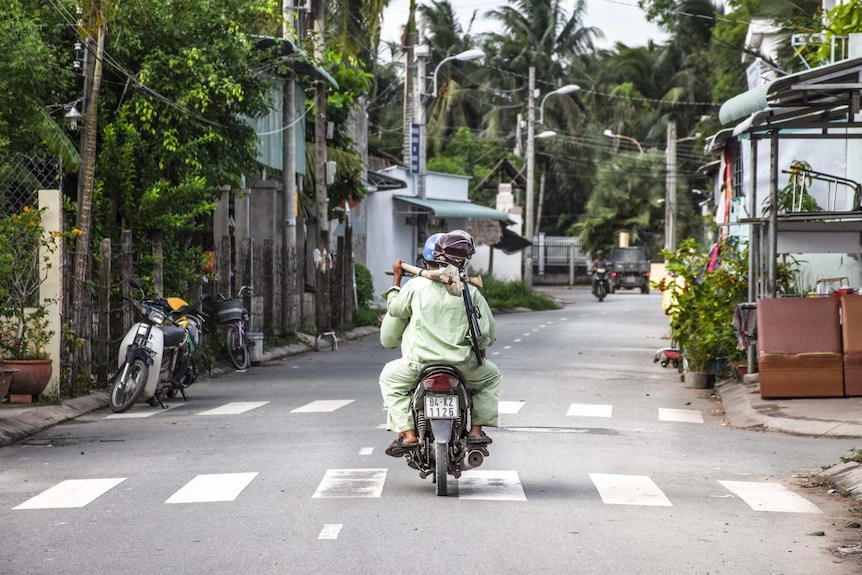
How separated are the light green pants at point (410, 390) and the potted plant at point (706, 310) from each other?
1025 cm

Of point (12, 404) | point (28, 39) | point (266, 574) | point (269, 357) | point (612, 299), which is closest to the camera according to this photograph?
point (266, 574)

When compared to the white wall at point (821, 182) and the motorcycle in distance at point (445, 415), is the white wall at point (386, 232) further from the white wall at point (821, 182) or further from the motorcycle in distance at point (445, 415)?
the motorcycle in distance at point (445, 415)

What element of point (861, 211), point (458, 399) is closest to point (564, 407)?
point (861, 211)

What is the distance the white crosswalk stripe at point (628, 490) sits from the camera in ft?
31.4

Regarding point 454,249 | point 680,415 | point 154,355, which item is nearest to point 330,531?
point 454,249

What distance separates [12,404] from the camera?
15531mm

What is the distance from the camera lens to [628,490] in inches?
396

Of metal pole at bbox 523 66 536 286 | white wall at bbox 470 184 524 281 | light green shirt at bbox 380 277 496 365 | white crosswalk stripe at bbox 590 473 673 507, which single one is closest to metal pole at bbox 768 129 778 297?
white crosswalk stripe at bbox 590 473 673 507

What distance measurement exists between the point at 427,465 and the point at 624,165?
59947 mm

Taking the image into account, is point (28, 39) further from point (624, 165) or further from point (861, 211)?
point (624, 165)

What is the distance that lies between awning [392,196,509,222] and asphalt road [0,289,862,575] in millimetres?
27435

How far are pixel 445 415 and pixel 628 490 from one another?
1606 millimetres

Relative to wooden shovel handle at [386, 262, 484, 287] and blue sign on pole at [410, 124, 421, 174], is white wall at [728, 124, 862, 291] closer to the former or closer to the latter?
wooden shovel handle at [386, 262, 484, 287]

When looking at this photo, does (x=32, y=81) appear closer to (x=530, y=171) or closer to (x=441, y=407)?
(x=441, y=407)
